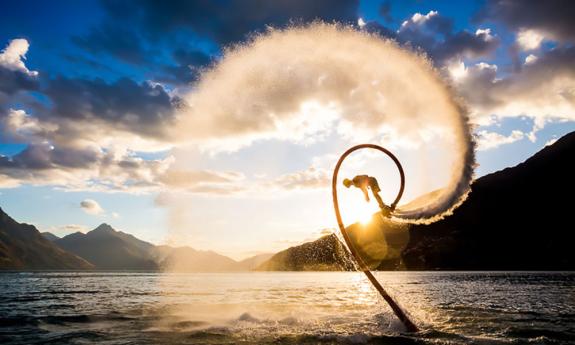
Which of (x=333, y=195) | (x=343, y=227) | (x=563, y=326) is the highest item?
(x=333, y=195)

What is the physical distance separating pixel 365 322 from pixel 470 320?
30.2 ft

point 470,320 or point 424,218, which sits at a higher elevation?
point 424,218

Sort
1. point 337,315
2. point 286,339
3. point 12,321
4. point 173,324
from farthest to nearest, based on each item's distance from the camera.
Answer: point 337,315, point 12,321, point 173,324, point 286,339

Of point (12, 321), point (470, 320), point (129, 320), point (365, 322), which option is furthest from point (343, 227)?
point (12, 321)

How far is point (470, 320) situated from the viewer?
3275 centimetres

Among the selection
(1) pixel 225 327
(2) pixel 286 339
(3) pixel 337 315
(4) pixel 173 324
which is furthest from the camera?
(3) pixel 337 315

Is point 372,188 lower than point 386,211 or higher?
higher

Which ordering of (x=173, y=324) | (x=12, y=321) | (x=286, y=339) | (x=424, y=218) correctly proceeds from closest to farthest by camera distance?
1. (x=424, y=218)
2. (x=286, y=339)
3. (x=173, y=324)
4. (x=12, y=321)

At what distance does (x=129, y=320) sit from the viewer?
33812mm

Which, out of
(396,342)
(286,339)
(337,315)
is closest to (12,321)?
(286,339)

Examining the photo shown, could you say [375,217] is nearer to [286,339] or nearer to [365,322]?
[286,339]

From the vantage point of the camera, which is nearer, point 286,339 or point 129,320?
point 286,339

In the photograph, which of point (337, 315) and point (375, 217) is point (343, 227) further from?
point (337, 315)

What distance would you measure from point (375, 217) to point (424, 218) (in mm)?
3592
